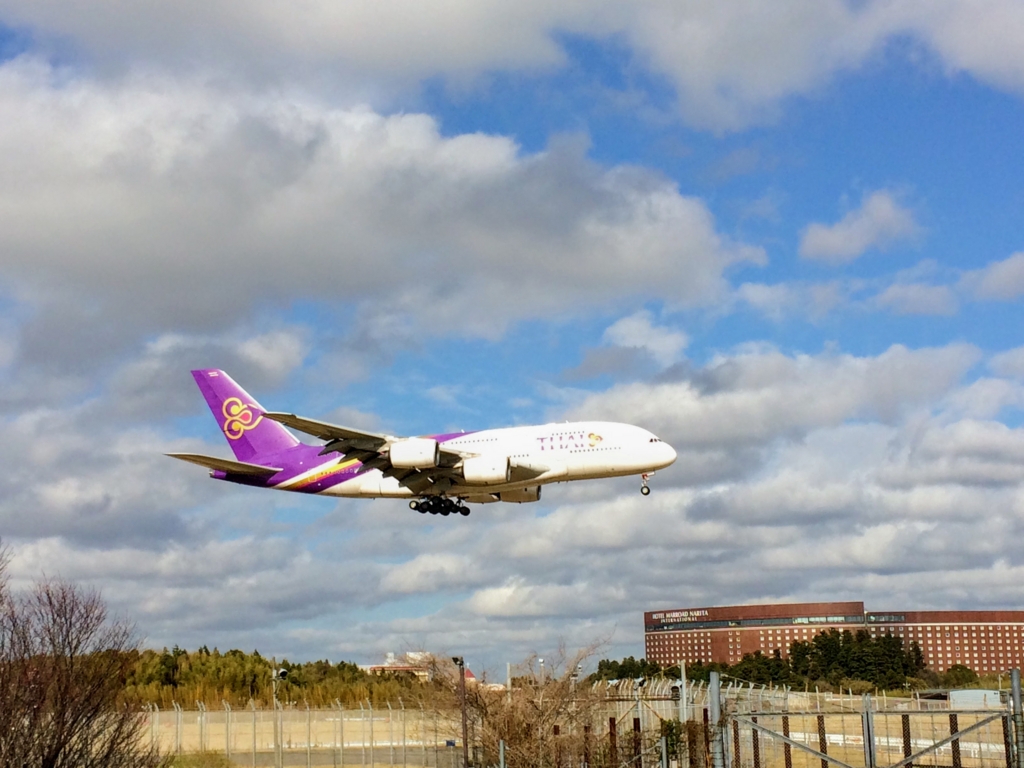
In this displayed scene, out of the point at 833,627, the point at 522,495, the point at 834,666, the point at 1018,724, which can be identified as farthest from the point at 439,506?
the point at 833,627

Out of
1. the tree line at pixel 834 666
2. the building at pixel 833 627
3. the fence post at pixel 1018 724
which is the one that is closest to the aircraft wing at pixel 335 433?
the fence post at pixel 1018 724

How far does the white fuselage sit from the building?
113400 millimetres

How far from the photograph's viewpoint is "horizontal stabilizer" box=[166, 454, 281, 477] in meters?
53.4

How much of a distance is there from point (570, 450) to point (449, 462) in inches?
215

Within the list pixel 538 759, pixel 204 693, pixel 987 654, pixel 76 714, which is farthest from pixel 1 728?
pixel 987 654

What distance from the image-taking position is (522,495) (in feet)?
187

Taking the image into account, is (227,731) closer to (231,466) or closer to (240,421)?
(231,466)

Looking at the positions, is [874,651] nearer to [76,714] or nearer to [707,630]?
[707,630]

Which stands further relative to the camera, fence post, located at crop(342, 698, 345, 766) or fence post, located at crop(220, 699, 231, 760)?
fence post, located at crop(220, 699, 231, 760)

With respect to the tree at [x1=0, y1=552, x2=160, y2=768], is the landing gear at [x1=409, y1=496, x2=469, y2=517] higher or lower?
higher

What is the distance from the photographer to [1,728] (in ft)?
98.1

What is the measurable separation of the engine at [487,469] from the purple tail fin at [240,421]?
12.9 metres

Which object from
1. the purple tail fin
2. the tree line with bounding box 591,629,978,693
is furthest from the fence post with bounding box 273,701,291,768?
the tree line with bounding box 591,629,978,693

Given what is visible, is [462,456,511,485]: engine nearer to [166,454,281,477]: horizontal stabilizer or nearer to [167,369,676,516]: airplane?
[167,369,676,516]: airplane
